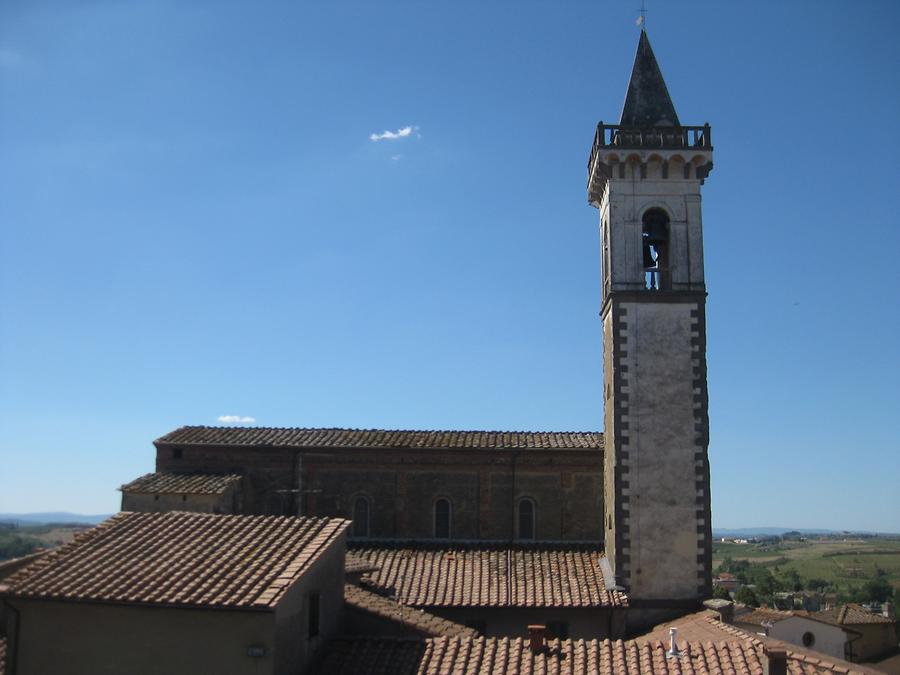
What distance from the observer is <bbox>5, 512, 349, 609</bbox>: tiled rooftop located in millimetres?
15000

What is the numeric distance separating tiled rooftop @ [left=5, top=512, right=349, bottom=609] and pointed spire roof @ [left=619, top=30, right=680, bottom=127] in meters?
16.1

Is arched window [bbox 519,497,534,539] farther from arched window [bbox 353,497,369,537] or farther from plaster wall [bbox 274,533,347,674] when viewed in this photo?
plaster wall [bbox 274,533,347,674]

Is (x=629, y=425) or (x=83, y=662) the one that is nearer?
(x=83, y=662)

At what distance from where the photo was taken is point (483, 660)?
52.0ft

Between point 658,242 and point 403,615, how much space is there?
1378 cm

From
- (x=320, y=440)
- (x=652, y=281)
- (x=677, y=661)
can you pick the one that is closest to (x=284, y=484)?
(x=320, y=440)

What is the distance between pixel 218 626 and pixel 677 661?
8103 millimetres

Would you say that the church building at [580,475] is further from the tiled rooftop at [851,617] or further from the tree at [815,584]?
the tree at [815,584]

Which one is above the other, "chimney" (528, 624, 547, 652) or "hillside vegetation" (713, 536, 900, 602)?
"chimney" (528, 624, 547, 652)

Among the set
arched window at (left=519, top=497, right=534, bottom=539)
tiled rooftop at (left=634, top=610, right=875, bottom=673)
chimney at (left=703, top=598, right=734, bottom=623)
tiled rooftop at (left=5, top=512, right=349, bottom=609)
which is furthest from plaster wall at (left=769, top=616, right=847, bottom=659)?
tiled rooftop at (left=5, top=512, right=349, bottom=609)

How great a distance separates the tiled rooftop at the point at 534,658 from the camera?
603 inches

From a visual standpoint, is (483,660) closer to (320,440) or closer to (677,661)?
(677,661)

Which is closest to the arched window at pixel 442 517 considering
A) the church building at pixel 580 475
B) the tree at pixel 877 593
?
the church building at pixel 580 475

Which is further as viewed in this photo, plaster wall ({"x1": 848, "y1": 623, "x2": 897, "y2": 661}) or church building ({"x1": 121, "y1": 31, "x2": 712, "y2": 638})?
plaster wall ({"x1": 848, "y1": 623, "x2": 897, "y2": 661})
